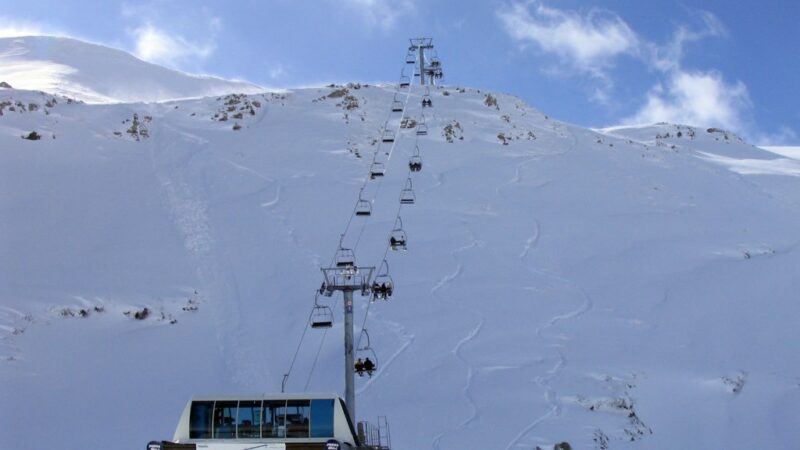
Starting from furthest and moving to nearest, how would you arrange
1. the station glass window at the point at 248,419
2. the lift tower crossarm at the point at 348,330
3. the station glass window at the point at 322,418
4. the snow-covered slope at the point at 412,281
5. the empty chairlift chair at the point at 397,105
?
the empty chairlift chair at the point at 397,105 → the snow-covered slope at the point at 412,281 → the lift tower crossarm at the point at 348,330 → the station glass window at the point at 248,419 → the station glass window at the point at 322,418

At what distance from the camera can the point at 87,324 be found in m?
25.9

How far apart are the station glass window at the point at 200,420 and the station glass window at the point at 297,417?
1.44 metres

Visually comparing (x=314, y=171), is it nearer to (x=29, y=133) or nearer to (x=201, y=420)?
(x=29, y=133)

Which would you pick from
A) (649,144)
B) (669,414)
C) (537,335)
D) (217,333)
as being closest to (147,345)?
(217,333)

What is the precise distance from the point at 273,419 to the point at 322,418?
90cm

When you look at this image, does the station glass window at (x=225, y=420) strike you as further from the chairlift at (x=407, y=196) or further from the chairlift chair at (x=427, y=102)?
the chairlift chair at (x=427, y=102)

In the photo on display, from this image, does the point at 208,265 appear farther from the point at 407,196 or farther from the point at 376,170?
the point at 376,170

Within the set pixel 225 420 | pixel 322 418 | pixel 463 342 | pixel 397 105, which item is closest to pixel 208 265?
pixel 463 342

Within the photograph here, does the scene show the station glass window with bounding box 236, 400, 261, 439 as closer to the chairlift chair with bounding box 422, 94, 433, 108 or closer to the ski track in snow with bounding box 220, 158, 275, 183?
the ski track in snow with bounding box 220, 158, 275, 183

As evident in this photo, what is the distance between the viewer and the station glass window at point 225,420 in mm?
16266

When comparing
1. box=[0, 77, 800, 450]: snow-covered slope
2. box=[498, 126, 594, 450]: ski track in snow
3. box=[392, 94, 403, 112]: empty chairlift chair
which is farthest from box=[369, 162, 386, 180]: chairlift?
box=[392, 94, 403, 112]: empty chairlift chair

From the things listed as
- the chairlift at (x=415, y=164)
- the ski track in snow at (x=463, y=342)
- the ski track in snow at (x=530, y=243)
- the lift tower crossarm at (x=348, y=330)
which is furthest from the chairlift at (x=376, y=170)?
the lift tower crossarm at (x=348, y=330)

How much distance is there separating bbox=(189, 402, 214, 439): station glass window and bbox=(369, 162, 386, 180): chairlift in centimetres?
2265

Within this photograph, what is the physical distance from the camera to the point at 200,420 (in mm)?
16359
